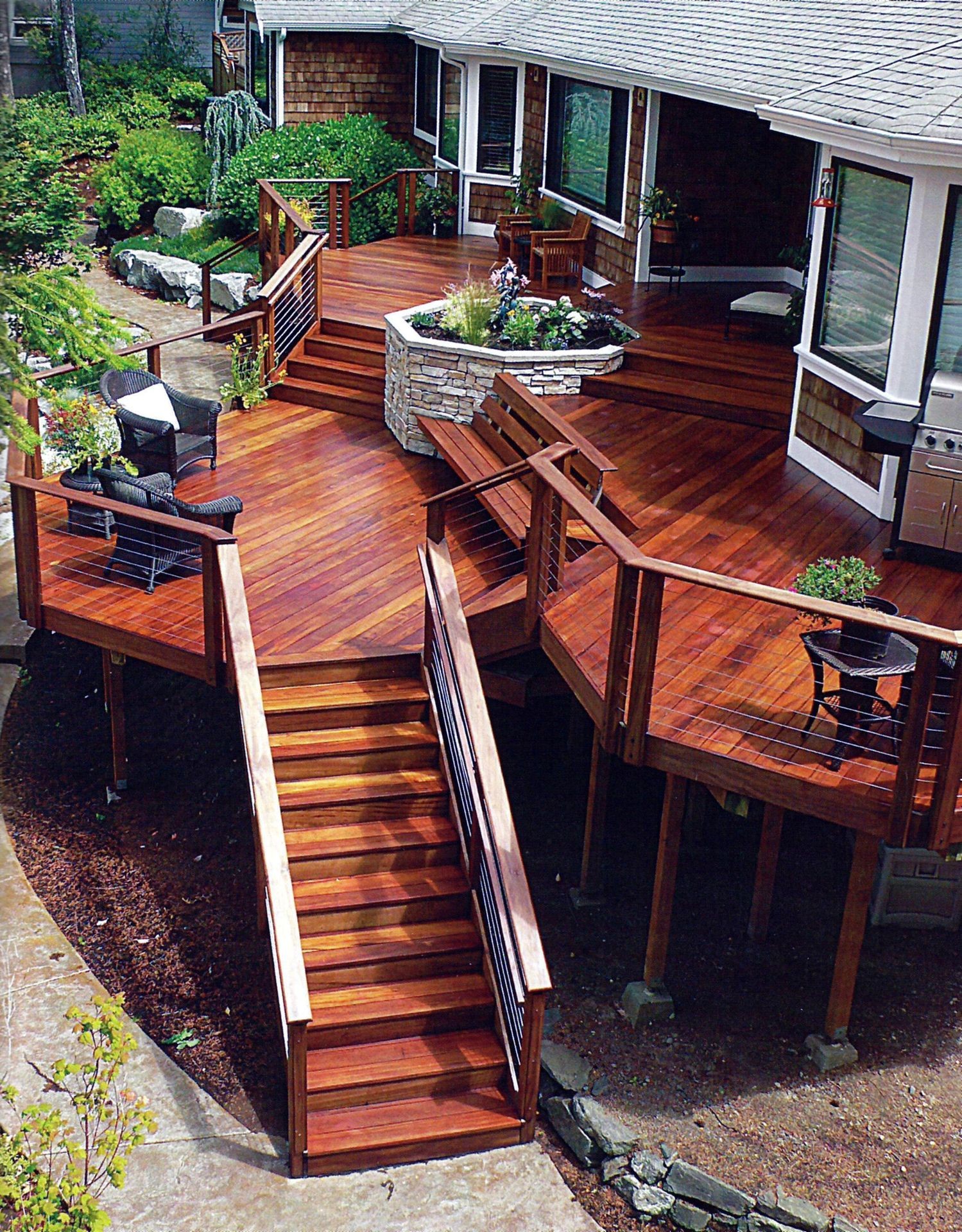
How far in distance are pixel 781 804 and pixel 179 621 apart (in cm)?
402

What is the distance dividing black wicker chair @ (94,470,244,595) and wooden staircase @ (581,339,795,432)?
388 cm

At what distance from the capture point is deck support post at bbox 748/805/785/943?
783 cm

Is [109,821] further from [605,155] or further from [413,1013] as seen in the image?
[605,155]

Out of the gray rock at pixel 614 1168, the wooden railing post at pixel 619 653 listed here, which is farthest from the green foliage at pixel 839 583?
the gray rock at pixel 614 1168

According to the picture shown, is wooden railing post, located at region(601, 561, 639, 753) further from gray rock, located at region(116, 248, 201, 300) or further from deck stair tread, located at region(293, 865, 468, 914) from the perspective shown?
gray rock, located at region(116, 248, 201, 300)

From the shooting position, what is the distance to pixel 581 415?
1130 centimetres

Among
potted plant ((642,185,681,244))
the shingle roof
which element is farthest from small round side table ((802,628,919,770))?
potted plant ((642,185,681,244))

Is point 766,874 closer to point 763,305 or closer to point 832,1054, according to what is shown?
point 832,1054

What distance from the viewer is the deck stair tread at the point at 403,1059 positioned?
21.9ft

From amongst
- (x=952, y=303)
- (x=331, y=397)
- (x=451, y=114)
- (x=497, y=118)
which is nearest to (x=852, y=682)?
(x=952, y=303)

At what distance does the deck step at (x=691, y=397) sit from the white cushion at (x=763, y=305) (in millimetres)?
1103

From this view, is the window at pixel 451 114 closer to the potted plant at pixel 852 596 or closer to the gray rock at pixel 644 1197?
the potted plant at pixel 852 596

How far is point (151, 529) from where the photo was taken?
9.38 m

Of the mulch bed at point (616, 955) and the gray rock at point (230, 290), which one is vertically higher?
the gray rock at point (230, 290)
